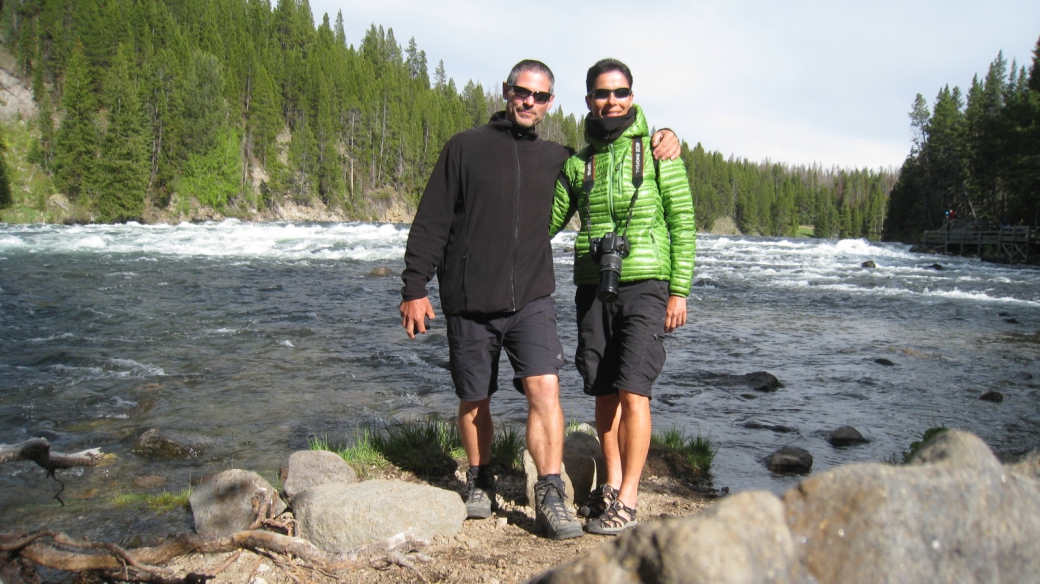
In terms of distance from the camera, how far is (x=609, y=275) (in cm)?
333

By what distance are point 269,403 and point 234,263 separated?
53.2ft

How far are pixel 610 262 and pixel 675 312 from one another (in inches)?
17.8

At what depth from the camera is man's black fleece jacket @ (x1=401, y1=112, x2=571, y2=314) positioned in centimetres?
338

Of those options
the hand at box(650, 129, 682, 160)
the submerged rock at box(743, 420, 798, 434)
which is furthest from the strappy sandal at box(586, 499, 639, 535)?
the submerged rock at box(743, 420, 798, 434)

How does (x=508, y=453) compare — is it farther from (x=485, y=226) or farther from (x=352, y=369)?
(x=352, y=369)

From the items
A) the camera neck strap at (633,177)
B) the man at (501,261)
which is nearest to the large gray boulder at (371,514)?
the man at (501,261)

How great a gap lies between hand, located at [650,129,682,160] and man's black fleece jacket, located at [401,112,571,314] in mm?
604

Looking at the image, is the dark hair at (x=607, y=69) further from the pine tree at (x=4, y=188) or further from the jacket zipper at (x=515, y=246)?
the pine tree at (x=4, y=188)

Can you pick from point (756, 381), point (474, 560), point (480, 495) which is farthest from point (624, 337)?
point (756, 381)

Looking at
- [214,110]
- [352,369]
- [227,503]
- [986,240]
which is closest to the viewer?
[227,503]

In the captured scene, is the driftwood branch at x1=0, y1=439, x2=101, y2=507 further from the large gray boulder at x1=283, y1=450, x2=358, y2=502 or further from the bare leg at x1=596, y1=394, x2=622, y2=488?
the bare leg at x1=596, y1=394, x2=622, y2=488

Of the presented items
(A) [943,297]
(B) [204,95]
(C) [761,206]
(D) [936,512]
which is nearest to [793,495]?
(D) [936,512]

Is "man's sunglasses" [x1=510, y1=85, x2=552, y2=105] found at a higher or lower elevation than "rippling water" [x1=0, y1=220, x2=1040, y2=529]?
higher

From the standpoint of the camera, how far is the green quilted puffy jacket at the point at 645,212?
342 centimetres
